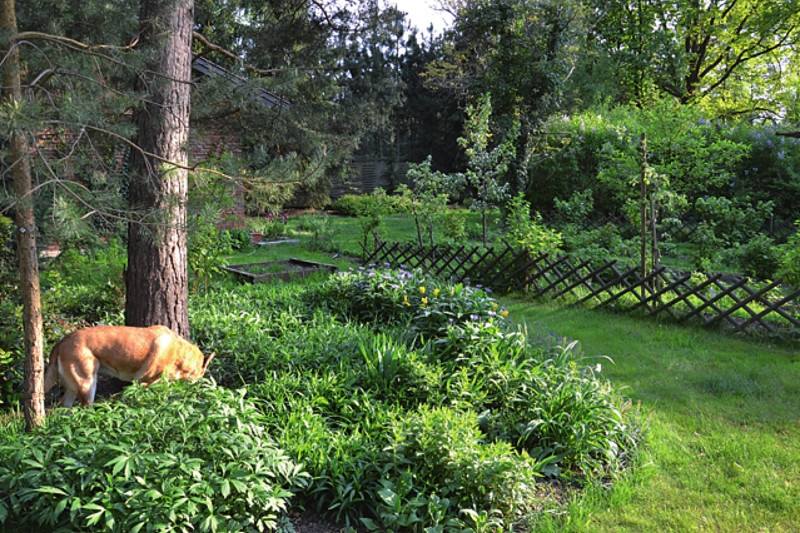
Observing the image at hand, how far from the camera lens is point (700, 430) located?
435 centimetres

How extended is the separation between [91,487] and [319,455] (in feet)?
3.80

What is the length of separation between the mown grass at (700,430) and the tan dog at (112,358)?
8.81 ft

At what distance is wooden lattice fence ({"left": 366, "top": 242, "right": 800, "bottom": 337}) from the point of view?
651 cm

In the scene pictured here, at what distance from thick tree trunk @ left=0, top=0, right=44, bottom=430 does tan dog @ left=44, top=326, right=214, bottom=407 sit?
0.22 metres

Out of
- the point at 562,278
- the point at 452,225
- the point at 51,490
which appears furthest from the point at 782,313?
the point at 51,490

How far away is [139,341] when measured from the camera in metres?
3.91

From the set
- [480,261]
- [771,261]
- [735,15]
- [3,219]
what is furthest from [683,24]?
[3,219]

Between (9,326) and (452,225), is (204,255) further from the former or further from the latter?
(452,225)

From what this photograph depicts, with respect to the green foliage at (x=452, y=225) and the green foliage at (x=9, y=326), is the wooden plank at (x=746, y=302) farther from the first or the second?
the green foliage at (x=9, y=326)

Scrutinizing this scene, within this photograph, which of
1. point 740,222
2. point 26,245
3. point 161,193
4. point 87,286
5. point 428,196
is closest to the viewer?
point 26,245

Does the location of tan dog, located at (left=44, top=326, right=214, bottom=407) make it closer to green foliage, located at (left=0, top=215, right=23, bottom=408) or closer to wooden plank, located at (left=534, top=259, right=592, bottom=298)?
green foliage, located at (left=0, top=215, right=23, bottom=408)

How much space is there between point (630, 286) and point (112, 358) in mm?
6079

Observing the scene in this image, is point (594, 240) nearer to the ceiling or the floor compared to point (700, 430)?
nearer to the ceiling

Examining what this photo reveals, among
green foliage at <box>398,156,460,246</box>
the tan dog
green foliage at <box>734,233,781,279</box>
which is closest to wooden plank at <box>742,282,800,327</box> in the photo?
green foliage at <box>734,233,781,279</box>
